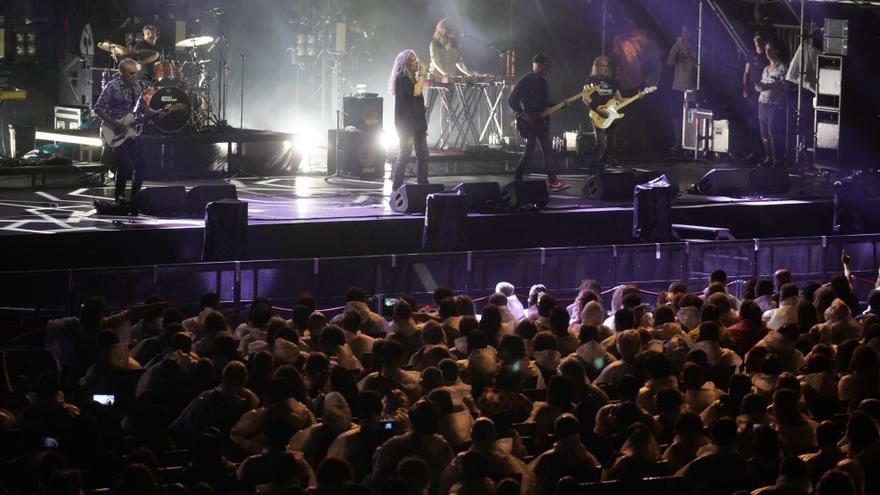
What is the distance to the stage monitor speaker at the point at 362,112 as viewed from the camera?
20438 mm

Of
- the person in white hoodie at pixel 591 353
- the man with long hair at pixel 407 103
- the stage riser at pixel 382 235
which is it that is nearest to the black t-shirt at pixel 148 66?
the man with long hair at pixel 407 103

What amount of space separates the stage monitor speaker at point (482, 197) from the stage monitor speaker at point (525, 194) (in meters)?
0.11

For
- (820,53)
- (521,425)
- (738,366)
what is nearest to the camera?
(521,425)

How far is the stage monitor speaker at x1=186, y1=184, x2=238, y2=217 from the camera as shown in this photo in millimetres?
16203

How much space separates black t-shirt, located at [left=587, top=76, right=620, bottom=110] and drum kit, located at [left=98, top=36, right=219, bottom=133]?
18.1 feet

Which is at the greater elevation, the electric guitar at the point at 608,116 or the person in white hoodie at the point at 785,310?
the electric guitar at the point at 608,116

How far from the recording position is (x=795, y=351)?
33.0ft

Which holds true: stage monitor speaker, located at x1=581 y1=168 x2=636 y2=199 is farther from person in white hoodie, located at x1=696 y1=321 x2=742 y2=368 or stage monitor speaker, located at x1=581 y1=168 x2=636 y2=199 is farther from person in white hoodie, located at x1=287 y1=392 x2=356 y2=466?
person in white hoodie, located at x1=287 y1=392 x2=356 y2=466

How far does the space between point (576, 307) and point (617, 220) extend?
5.65m

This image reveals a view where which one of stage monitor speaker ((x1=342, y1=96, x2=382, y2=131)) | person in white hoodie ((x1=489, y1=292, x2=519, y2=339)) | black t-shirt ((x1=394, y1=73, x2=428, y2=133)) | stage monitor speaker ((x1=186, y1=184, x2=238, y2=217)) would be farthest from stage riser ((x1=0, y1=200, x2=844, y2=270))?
person in white hoodie ((x1=489, y1=292, x2=519, y2=339))

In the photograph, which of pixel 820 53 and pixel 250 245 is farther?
pixel 820 53

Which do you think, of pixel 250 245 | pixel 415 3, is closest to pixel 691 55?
pixel 415 3

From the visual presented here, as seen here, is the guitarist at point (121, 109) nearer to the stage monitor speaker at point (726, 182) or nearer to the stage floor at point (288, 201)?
the stage floor at point (288, 201)

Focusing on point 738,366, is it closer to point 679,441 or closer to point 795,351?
point 795,351
